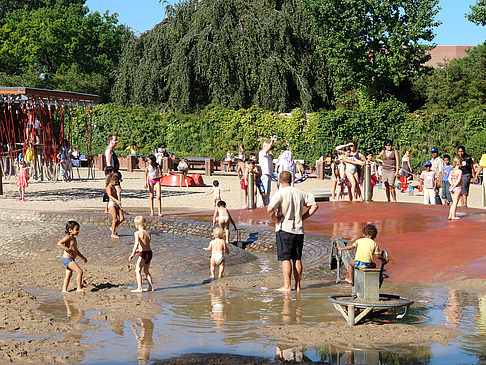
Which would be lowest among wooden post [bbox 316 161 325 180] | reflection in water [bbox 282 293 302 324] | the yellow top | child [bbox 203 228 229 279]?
reflection in water [bbox 282 293 302 324]

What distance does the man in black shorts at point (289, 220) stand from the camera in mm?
9352

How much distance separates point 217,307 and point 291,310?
0.92m

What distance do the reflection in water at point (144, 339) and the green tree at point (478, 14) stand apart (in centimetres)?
3407

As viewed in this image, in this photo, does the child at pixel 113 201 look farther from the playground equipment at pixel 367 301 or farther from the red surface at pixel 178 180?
the red surface at pixel 178 180

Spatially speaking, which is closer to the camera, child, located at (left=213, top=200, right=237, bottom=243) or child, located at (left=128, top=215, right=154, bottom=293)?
child, located at (left=128, top=215, right=154, bottom=293)

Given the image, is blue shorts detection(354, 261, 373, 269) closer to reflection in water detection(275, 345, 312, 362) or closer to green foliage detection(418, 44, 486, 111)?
reflection in water detection(275, 345, 312, 362)

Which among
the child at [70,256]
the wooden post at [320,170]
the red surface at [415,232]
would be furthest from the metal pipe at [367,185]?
the wooden post at [320,170]

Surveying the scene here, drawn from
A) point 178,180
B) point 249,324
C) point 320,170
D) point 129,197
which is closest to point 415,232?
point 249,324

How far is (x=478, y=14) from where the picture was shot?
38.0 meters

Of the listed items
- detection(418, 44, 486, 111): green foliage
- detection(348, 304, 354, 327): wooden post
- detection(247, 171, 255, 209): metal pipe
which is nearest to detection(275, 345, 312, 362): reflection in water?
detection(348, 304, 354, 327): wooden post

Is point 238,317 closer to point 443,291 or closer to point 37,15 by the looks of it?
point 443,291

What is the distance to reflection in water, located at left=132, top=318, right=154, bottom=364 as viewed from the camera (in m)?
6.55

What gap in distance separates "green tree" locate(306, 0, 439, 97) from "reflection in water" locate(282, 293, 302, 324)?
99.0 feet

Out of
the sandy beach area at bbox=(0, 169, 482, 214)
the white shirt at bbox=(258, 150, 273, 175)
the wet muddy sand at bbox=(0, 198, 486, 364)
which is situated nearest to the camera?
the wet muddy sand at bbox=(0, 198, 486, 364)
